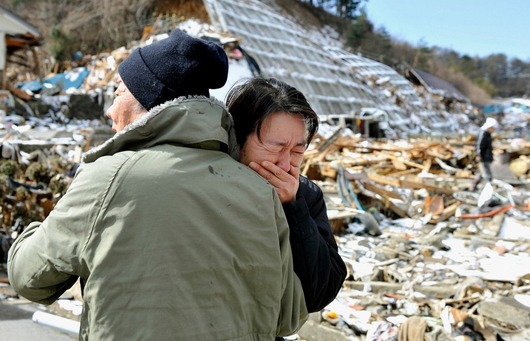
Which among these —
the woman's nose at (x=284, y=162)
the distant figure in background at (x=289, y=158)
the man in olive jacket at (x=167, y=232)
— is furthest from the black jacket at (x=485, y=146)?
the man in olive jacket at (x=167, y=232)

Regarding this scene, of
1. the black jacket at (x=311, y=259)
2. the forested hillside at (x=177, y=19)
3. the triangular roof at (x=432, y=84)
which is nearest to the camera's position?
the black jacket at (x=311, y=259)

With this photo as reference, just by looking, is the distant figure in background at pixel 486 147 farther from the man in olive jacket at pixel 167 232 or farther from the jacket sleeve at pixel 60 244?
the jacket sleeve at pixel 60 244

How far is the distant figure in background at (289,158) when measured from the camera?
1559 millimetres

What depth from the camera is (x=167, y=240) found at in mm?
1197

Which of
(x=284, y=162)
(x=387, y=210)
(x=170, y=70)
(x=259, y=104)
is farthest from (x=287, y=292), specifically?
(x=387, y=210)

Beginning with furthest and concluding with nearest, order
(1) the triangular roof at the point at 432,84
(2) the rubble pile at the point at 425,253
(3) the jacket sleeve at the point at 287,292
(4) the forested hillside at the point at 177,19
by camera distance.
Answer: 1. (1) the triangular roof at the point at 432,84
2. (4) the forested hillside at the point at 177,19
3. (2) the rubble pile at the point at 425,253
4. (3) the jacket sleeve at the point at 287,292

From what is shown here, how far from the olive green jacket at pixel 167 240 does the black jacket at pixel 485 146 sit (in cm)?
1114

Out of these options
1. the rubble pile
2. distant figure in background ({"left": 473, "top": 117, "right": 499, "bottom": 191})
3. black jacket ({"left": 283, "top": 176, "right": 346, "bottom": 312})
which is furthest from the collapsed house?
black jacket ({"left": 283, "top": 176, "right": 346, "bottom": 312})

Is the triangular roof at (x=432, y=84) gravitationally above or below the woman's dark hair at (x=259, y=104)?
below

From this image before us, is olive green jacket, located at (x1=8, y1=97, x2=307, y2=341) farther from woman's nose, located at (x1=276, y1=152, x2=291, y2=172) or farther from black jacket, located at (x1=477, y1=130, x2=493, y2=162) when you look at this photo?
black jacket, located at (x1=477, y1=130, x2=493, y2=162)

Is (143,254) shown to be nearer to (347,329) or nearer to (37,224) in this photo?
(37,224)

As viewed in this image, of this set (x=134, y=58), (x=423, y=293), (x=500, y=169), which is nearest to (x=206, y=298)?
(x=134, y=58)

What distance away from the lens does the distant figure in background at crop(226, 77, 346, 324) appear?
1559mm

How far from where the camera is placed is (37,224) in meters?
1.48
